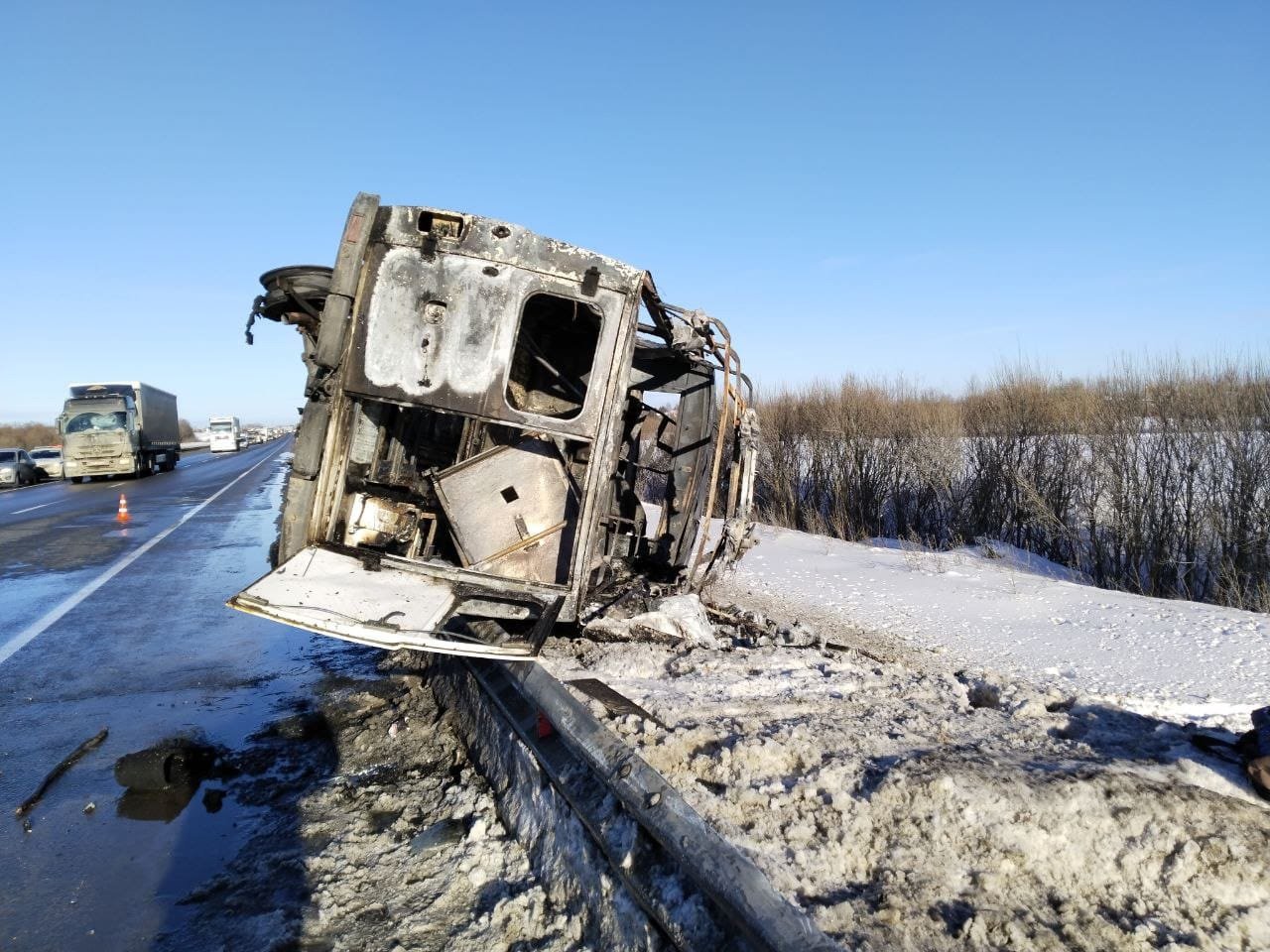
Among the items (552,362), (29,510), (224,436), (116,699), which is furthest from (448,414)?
(224,436)

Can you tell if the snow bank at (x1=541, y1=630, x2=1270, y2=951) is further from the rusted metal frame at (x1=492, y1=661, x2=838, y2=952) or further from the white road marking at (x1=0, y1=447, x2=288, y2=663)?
the white road marking at (x1=0, y1=447, x2=288, y2=663)

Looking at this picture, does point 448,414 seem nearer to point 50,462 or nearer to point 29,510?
point 29,510

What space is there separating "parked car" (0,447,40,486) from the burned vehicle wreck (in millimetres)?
27891

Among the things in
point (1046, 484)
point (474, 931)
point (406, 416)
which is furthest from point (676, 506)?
point (1046, 484)

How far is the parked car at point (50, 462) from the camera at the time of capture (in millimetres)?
31219

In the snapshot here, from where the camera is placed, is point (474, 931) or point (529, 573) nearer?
point (474, 931)

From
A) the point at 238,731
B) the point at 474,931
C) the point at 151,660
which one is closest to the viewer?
the point at 474,931

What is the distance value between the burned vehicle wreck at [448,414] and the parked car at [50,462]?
102 feet

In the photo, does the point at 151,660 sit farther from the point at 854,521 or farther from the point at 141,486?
the point at 141,486

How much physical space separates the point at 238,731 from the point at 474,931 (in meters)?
2.79

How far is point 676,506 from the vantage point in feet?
29.7

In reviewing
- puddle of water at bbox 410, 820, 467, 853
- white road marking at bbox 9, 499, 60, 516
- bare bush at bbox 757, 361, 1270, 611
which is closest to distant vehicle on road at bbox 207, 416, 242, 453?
white road marking at bbox 9, 499, 60, 516

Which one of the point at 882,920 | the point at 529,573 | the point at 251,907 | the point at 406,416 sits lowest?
the point at 251,907

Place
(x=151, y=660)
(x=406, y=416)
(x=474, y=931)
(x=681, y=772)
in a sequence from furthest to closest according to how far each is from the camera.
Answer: (x=406, y=416), (x=151, y=660), (x=681, y=772), (x=474, y=931)
